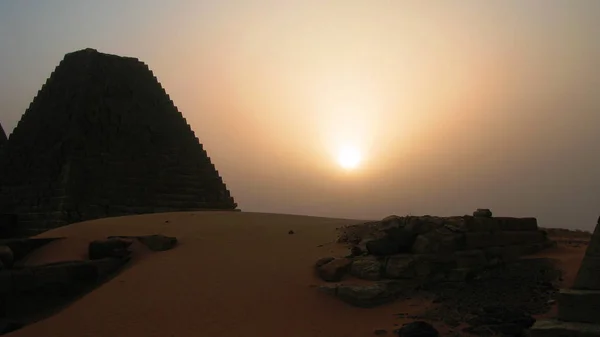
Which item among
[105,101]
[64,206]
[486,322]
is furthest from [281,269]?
[105,101]

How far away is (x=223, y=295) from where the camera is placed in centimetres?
725

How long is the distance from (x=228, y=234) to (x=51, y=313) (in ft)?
10.9

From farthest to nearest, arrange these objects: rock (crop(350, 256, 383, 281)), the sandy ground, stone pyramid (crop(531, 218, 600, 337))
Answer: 1. rock (crop(350, 256, 383, 281))
2. the sandy ground
3. stone pyramid (crop(531, 218, 600, 337))

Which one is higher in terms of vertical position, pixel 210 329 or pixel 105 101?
pixel 105 101

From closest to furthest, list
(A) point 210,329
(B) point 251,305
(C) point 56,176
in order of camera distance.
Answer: (A) point 210,329 < (B) point 251,305 < (C) point 56,176

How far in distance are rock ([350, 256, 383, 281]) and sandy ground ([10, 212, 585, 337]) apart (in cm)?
48

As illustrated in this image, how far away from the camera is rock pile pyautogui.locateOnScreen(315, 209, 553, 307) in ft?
22.5

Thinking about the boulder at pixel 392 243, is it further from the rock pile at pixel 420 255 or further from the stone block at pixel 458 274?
the stone block at pixel 458 274

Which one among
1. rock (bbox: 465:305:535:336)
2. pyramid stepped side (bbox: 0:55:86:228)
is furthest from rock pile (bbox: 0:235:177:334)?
pyramid stepped side (bbox: 0:55:86:228)

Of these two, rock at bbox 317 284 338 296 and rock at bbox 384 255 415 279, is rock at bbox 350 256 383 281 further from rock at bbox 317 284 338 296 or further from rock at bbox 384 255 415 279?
rock at bbox 317 284 338 296

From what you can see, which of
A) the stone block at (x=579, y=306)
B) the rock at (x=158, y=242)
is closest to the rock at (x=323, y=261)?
the rock at (x=158, y=242)

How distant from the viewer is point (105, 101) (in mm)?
26031

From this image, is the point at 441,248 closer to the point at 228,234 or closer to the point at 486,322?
the point at 486,322

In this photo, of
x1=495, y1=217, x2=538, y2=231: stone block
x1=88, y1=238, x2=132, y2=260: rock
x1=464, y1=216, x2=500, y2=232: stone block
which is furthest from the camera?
x1=88, y1=238, x2=132, y2=260: rock
